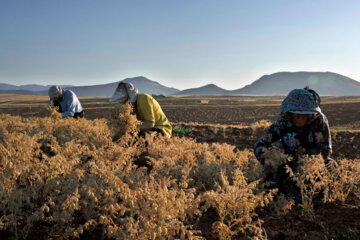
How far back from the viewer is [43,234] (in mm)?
2602

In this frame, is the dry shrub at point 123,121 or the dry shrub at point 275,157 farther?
the dry shrub at point 123,121

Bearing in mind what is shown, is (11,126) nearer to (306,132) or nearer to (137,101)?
(137,101)

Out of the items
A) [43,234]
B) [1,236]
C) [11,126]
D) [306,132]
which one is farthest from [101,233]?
[11,126]

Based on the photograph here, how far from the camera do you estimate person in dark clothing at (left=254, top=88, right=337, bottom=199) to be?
3.23 m

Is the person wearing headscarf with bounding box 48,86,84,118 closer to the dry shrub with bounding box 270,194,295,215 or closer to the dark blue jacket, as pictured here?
the dark blue jacket

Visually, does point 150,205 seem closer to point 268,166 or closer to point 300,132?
point 268,166

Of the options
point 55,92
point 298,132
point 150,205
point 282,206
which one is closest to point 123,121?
point 150,205

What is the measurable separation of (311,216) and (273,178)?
752 millimetres

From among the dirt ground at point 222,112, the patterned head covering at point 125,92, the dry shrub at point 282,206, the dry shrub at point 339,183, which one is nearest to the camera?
the dry shrub at point 282,206

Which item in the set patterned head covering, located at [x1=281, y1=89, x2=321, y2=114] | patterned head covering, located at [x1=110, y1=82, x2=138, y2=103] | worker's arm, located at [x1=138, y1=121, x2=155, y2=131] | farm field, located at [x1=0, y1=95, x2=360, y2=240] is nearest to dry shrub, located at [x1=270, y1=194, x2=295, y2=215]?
farm field, located at [x1=0, y1=95, x2=360, y2=240]

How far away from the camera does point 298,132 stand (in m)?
3.71

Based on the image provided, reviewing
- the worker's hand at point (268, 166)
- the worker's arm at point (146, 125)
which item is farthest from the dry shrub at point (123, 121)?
the worker's hand at point (268, 166)

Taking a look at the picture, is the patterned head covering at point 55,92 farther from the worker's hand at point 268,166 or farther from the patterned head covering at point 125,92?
the worker's hand at point 268,166

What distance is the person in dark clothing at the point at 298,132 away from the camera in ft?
10.6
